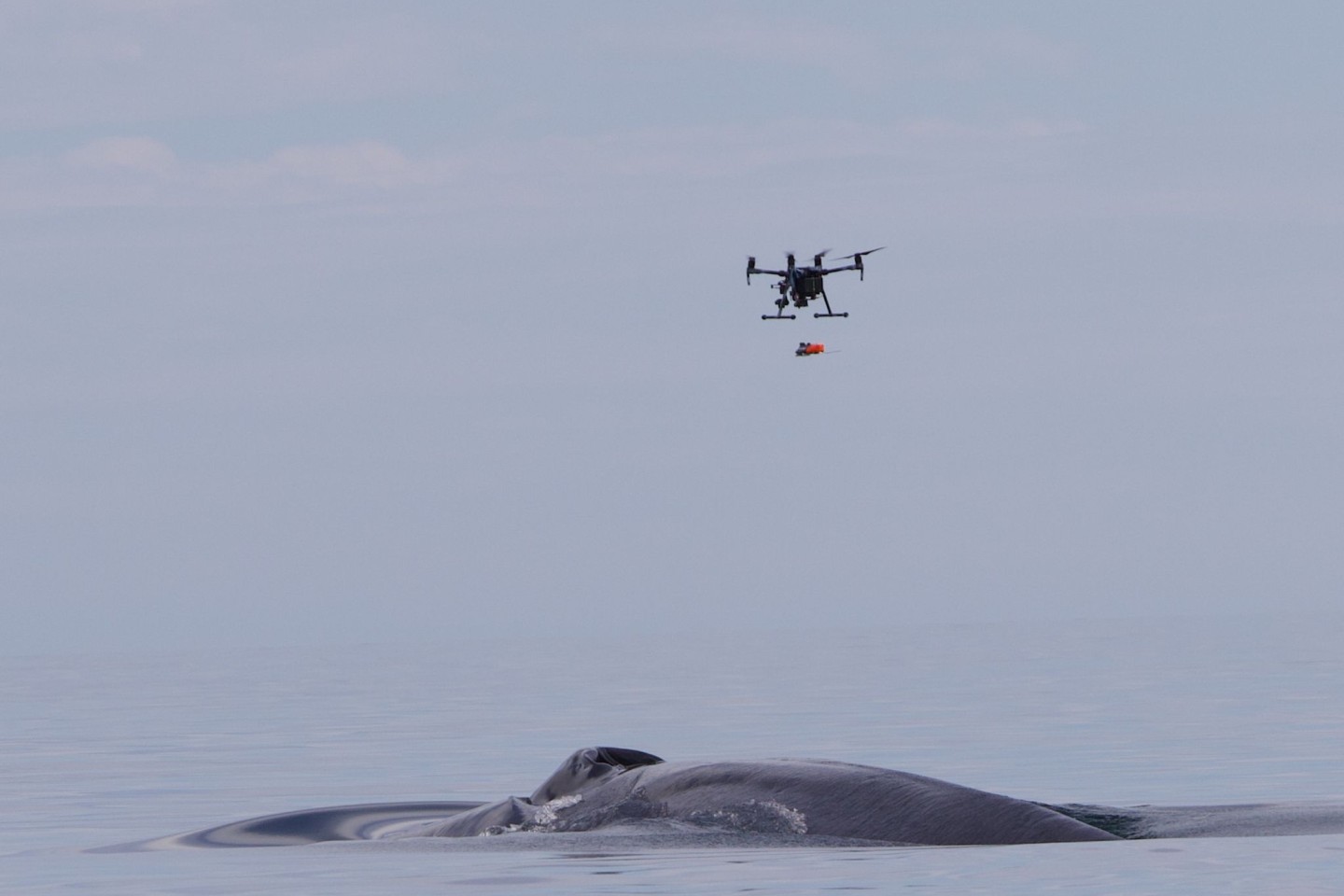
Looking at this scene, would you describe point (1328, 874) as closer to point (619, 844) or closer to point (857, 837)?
point (857, 837)

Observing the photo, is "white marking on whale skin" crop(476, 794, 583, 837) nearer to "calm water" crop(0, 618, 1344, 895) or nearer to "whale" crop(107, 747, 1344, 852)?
"whale" crop(107, 747, 1344, 852)

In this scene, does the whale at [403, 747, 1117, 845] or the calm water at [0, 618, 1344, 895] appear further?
the whale at [403, 747, 1117, 845]

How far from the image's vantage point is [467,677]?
90.8 meters

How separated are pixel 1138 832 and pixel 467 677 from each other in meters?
72.5

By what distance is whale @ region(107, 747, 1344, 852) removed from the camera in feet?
59.9

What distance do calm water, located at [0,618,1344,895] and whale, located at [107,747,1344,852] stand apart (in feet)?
1.54

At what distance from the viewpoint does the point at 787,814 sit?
19016mm

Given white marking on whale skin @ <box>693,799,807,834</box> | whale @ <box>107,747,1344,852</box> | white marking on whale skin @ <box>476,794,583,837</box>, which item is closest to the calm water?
whale @ <box>107,747,1344,852</box>

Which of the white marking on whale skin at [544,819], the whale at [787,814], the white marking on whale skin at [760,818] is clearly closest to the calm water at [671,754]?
the whale at [787,814]

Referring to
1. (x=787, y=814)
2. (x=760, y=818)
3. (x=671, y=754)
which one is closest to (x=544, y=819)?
(x=760, y=818)

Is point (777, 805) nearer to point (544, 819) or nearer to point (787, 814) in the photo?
point (787, 814)

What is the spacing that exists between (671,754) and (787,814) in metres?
19.4

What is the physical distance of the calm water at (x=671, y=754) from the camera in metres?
17.2

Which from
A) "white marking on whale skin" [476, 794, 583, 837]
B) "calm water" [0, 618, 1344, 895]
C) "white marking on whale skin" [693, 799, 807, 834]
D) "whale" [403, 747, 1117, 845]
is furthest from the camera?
"white marking on whale skin" [476, 794, 583, 837]
